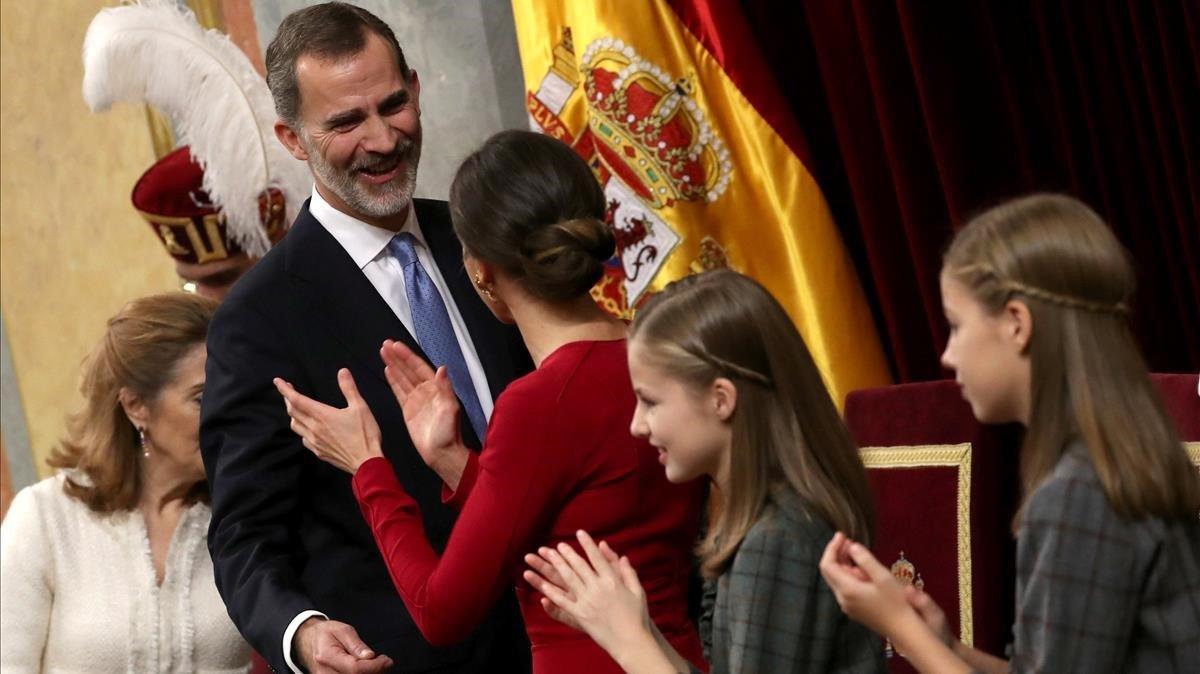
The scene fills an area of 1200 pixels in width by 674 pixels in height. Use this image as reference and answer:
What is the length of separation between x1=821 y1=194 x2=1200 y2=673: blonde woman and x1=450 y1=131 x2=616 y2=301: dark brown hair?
55 centimetres

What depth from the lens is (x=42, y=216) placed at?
6004 millimetres

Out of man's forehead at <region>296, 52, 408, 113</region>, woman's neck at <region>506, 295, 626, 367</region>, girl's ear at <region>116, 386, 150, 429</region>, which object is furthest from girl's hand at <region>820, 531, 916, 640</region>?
girl's ear at <region>116, 386, 150, 429</region>

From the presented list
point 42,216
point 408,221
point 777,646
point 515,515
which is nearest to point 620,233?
point 408,221

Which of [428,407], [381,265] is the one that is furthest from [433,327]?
[428,407]

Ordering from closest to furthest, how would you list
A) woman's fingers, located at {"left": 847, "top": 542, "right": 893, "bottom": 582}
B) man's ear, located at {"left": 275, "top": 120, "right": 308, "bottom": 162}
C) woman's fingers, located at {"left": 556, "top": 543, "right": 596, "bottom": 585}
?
woman's fingers, located at {"left": 847, "top": 542, "right": 893, "bottom": 582} < woman's fingers, located at {"left": 556, "top": 543, "right": 596, "bottom": 585} < man's ear, located at {"left": 275, "top": 120, "right": 308, "bottom": 162}

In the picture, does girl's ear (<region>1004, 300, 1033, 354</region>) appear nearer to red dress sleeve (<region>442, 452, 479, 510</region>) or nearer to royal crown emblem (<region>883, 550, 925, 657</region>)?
red dress sleeve (<region>442, 452, 479, 510</region>)

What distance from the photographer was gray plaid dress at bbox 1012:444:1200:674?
1.62 m

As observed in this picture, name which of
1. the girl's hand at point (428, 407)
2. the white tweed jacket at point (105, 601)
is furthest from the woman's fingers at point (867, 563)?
the white tweed jacket at point (105, 601)

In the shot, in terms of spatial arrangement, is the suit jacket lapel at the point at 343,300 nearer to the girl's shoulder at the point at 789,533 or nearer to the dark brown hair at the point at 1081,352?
the girl's shoulder at the point at 789,533

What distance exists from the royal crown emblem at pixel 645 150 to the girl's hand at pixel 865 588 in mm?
1737

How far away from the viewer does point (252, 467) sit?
2.53 m

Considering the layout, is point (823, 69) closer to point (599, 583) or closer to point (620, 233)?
point (620, 233)

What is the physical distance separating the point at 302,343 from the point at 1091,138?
55.7 inches

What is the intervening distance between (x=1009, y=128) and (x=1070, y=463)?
145 cm
